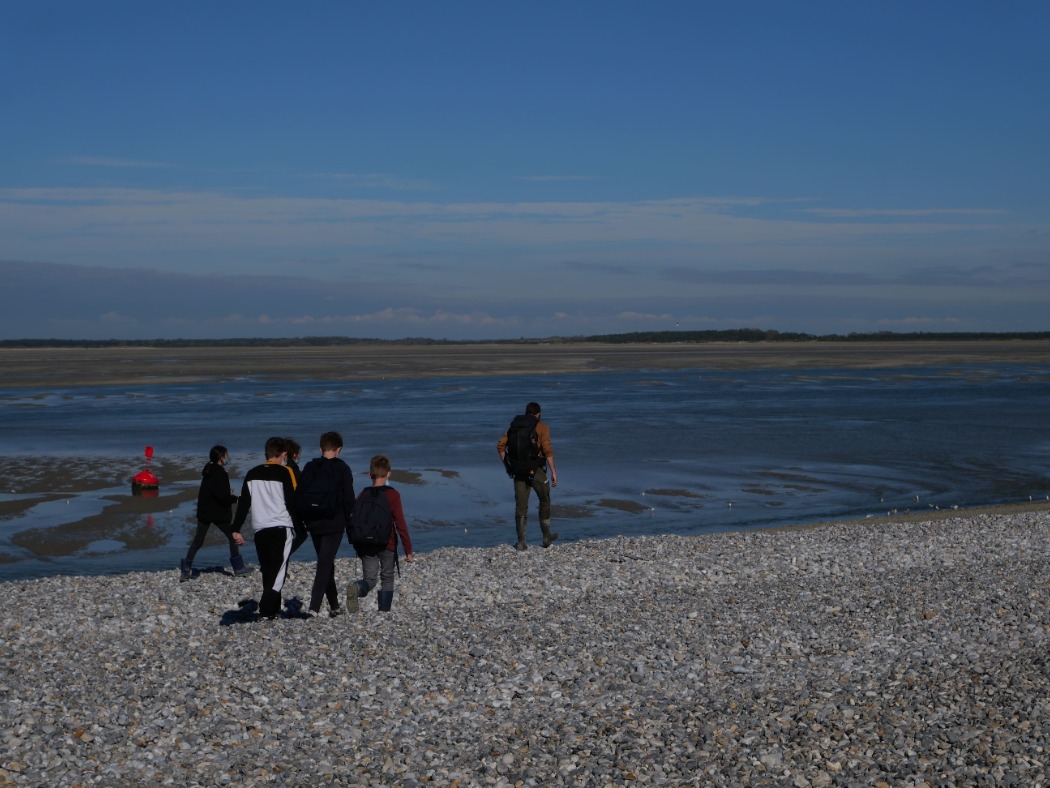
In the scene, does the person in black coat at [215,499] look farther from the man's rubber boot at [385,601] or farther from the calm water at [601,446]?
the man's rubber boot at [385,601]

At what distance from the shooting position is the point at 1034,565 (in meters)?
13.7

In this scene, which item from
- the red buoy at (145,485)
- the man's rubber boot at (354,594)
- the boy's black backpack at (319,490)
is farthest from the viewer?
the red buoy at (145,485)

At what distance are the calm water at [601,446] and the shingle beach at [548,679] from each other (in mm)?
4742

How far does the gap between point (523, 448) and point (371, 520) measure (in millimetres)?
4491

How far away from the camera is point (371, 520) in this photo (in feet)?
34.9

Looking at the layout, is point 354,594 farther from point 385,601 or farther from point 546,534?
point 546,534

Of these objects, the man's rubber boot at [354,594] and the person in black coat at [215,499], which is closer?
the man's rubber boot at [354,594]

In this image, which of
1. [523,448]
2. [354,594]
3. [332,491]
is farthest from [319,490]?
[523,448]

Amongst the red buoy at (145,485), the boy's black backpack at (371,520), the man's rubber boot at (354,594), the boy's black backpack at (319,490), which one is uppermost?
the boy's black backpack at (319,490)

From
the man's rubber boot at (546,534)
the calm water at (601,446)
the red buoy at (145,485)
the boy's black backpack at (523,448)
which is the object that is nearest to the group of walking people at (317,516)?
the boy's black backpack at (523,448)

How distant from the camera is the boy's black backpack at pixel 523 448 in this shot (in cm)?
1480

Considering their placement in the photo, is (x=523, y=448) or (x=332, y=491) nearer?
(x=332, y=491)

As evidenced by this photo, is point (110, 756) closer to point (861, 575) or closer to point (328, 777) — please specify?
point (328, 777)

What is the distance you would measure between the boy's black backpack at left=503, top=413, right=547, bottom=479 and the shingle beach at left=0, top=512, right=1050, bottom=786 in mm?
1637
